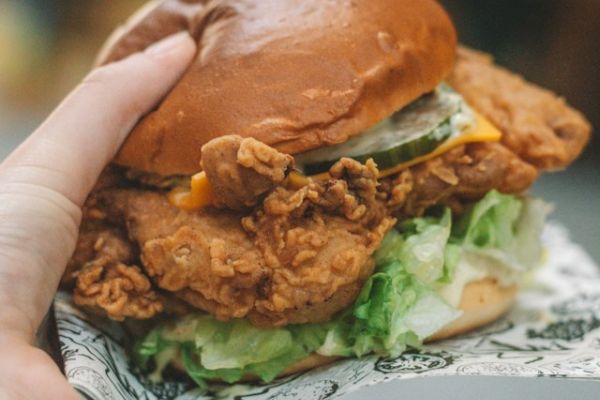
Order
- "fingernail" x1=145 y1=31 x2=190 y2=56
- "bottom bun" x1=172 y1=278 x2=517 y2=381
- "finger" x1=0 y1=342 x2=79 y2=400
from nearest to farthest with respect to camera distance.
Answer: "finger" x1=0 y1=342 x2=79 y2=400 → "bottom bun" x1=172 y1=278 x2=517 y2=381 → "fingernail" x1=145 y1=31 x2=190 y2=56

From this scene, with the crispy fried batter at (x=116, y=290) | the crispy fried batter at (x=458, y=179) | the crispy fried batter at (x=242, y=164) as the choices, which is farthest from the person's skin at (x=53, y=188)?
the crispy fried batter at (x=458, y=179)

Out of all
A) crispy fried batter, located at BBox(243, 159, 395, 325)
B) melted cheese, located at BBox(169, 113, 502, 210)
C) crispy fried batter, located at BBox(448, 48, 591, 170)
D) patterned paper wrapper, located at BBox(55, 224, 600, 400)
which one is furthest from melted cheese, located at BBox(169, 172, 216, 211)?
crispy fried batter, located at BBox(448, 48, 591, 170)

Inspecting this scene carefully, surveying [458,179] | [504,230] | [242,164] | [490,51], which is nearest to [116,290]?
[242,164]

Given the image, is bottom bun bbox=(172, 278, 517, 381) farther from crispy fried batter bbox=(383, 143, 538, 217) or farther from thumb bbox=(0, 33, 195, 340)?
thumb bbox=(0, 33, 195, 340)

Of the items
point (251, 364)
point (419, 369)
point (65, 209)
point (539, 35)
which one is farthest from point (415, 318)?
point (539, 35)

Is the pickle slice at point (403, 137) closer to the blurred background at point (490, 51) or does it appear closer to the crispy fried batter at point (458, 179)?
the crispy fried batter at point (458, 179)

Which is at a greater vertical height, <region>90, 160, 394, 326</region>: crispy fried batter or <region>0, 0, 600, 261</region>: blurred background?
<region>90, 160, 394, 326</region>: crispy fried batter
